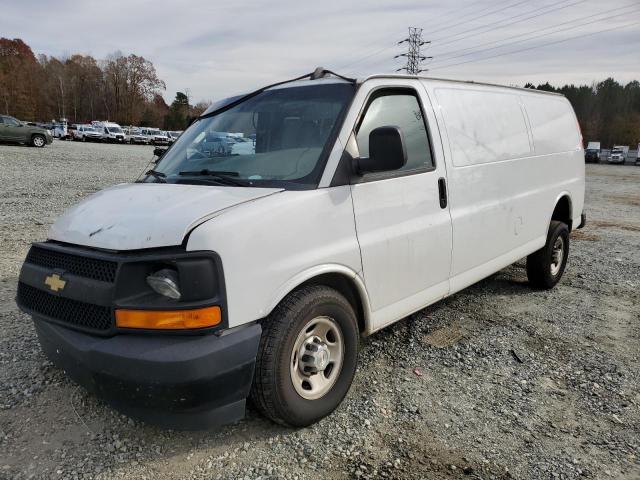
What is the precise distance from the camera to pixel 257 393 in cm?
274

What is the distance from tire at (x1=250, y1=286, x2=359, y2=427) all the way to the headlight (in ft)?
1.74

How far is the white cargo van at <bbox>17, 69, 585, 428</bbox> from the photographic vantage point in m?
2.46

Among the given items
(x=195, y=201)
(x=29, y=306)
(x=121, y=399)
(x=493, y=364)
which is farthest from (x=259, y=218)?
(x=493, y=364)

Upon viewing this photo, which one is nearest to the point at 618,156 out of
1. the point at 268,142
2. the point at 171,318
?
the point at 268,142

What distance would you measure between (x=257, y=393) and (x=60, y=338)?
111 cm

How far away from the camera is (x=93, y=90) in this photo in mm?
97938

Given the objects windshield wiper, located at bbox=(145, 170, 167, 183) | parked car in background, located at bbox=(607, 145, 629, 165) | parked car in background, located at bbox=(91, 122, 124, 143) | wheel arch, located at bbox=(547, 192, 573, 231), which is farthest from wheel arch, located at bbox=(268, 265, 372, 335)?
parked car in background, located at bbox=(607, 145, 629, 165)

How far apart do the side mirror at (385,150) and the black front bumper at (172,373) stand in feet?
4.05

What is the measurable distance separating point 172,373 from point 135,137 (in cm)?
5449

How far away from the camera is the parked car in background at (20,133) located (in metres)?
27.6

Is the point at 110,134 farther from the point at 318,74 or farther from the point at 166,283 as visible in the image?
the point at 166,283

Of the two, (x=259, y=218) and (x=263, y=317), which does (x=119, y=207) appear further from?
(x=263, y=317)

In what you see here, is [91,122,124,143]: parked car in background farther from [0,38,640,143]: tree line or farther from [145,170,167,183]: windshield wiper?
[145,170,167,183]: windshield wiper

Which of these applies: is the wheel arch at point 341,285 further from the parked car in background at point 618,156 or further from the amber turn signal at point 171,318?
the parked car in background at point 618,156
